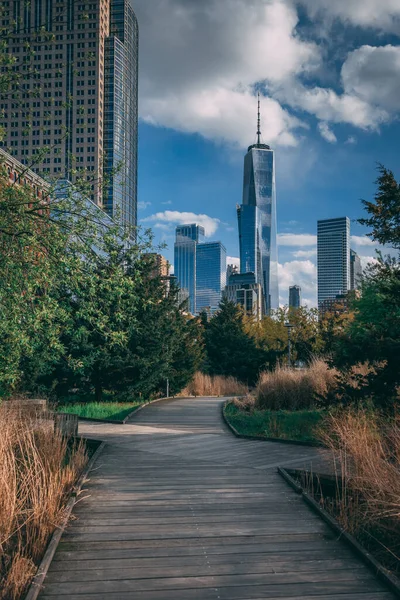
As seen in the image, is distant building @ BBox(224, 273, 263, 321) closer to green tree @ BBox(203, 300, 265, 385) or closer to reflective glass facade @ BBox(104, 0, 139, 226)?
reflective glass facade @ BBox(104, 0, 139, 226)

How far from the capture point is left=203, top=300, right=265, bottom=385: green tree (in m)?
31.0

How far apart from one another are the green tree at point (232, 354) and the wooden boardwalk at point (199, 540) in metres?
23.3

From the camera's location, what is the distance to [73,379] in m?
17.8

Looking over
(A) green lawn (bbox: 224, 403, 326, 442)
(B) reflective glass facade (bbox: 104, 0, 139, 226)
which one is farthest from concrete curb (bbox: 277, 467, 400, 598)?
(B) reflective glass facade (bbox: 104, 0, 139, 226)

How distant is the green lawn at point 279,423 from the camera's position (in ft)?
32.2

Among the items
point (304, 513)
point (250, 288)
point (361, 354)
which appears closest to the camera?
point (304, 513)

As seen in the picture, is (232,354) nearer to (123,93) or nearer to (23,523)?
(23,523)

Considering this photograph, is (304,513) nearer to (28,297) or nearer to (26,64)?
(28,297)

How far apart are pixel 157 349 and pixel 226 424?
7.01m

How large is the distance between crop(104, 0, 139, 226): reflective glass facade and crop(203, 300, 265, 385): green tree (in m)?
114

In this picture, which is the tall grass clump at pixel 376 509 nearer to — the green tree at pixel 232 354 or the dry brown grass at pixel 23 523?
the dry brown grass at pixel 23 523

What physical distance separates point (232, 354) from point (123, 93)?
146 m

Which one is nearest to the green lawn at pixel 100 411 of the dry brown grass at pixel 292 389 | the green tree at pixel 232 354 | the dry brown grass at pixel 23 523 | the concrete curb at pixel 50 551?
the dry brown grass at pixel 292 389

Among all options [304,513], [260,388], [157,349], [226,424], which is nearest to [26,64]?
[304,513]
